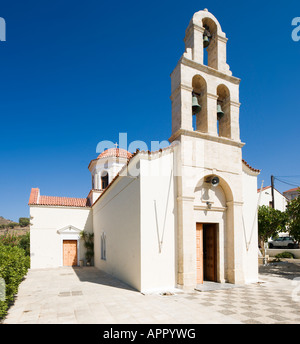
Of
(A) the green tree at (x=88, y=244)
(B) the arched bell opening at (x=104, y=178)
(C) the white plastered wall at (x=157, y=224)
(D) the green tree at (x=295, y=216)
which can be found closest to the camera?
(C) the white plastered wall at (x=157, y=224)

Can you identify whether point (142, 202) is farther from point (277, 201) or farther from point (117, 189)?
point (277, 201)

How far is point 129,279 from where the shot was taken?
1003 centimetres

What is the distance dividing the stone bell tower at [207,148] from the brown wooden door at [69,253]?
12.2 metres

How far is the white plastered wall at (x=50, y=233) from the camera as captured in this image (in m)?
18.2

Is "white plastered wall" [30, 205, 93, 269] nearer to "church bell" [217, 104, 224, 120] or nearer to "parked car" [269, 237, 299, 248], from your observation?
"church bell" [217, 104, 224, 120]

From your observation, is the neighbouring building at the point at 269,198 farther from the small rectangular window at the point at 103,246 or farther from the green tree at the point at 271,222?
the small rectangular window at the point at 103,246

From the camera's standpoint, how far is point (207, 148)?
10359 millimetres

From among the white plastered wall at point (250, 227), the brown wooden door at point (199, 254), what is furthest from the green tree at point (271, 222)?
the brown wooden door at point (199, 254)

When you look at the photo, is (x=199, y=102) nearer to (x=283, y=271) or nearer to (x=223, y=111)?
(x=223, y=111)

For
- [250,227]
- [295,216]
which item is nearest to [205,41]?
[250,227]

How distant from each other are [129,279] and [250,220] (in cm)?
590

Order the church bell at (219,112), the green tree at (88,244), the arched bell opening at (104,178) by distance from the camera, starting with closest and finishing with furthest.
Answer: the church bell at (219,112) → the green tree at (88,244) → the arched bell opening at (104,178)

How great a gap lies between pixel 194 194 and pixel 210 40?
721 centimetres

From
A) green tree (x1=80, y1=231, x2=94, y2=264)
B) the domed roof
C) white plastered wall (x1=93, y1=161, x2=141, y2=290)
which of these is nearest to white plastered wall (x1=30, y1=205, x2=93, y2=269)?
green tree (x1=80, y1=231, x2=94, y2=264)
